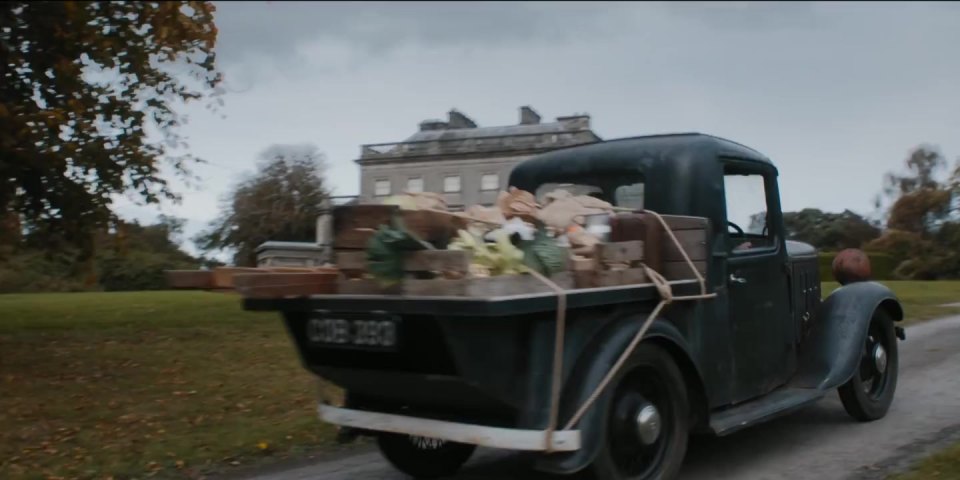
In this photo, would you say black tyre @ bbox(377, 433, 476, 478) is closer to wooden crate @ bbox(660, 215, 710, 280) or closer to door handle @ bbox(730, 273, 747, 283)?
wooden crate @ bbox(660, 215, 710, 280)

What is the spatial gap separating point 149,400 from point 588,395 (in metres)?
5.72

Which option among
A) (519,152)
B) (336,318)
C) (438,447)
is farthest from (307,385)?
(519,152)

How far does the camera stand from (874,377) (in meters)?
6.56

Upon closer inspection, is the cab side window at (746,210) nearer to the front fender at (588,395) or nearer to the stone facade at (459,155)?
the front fender at (588,395)

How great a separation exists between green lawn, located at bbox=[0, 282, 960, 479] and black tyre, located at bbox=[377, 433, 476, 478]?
541 mm

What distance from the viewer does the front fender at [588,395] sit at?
3930mm

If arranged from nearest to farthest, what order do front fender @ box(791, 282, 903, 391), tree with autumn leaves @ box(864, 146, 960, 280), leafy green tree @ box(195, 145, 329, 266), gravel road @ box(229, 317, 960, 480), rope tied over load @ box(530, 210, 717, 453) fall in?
rope tied over load @ box(530, 210, 717, 453) → gravel road @ box(229, 317, 960, 480) → front fender @ box(791, 282, 903, 391) → tree with autumn leaves @ box(864, 146, 960, 280) → leafy green tree @ box(195, 145, 329, 266)

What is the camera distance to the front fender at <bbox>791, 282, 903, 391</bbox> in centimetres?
580

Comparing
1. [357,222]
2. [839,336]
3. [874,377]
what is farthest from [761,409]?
[357,222]

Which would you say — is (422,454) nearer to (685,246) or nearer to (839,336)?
(685,246)

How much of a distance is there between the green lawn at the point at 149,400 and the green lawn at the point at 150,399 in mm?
12

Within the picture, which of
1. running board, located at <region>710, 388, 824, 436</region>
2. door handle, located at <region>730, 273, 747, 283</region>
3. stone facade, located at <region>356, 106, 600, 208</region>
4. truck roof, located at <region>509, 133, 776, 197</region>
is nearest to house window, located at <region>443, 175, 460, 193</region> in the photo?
stone facade, located at <region>356, 106, 600, 208</region>

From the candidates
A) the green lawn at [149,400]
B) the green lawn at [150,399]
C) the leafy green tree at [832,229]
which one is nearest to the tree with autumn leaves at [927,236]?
the leafy green tree at [832,229]

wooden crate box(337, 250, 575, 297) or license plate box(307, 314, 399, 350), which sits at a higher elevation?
wooden crate box(337, 250, 575, 297)
